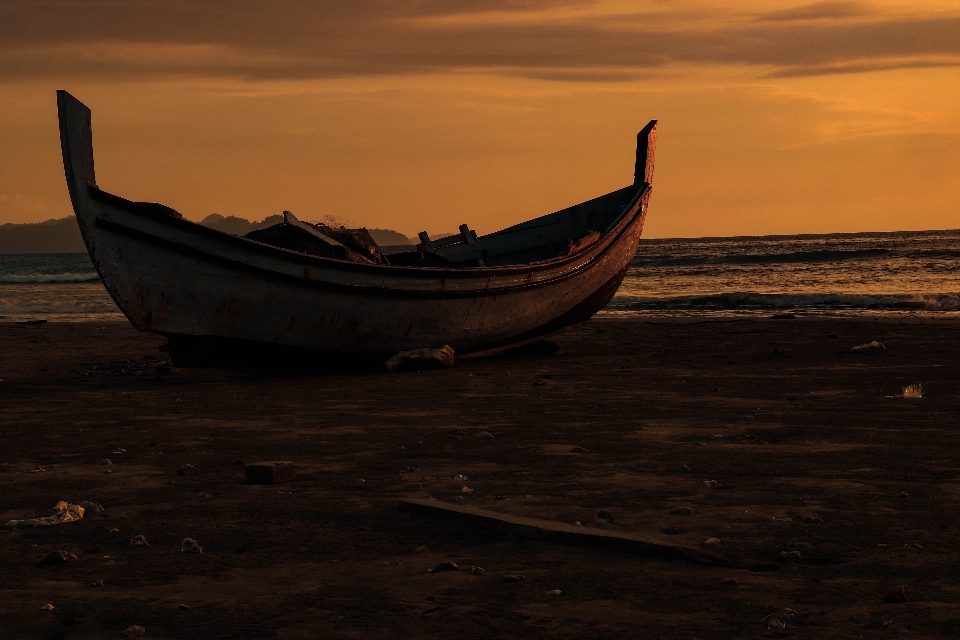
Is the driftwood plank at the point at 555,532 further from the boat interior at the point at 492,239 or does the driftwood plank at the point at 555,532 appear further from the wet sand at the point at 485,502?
the boat interior at the point at 492,239

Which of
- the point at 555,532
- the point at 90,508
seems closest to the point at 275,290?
the point at 90,508

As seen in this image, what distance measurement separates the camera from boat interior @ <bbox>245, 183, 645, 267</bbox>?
43.0ft

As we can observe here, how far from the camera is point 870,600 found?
3994 millimetres

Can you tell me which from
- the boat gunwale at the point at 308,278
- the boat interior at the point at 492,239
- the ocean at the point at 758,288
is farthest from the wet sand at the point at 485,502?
the ocean at the point at 758,288

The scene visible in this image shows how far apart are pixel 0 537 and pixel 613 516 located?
3.03 meters

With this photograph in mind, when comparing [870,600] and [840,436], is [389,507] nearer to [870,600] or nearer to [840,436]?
[870,600]

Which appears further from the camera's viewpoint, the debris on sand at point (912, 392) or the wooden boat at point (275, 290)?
the wooden boat at point (275, 290)

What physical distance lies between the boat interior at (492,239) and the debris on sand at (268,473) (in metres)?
6.80

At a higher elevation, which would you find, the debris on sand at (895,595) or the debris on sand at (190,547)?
the debris on sand at (895,595)

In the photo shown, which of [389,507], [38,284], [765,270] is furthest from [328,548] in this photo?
[38,284]

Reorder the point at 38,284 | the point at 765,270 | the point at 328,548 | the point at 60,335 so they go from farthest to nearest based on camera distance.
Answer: the point at 38,284, the point at 765,270, the point at 60,335, the point at 328,548

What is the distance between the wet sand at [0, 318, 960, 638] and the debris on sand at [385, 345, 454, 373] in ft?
4.58

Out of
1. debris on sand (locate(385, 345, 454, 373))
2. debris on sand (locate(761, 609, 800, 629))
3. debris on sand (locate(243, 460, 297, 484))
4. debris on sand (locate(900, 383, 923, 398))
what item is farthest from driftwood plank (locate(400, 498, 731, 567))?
debris on sand (locate(385, 345, 454, 373))

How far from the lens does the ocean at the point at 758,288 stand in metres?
27.7
